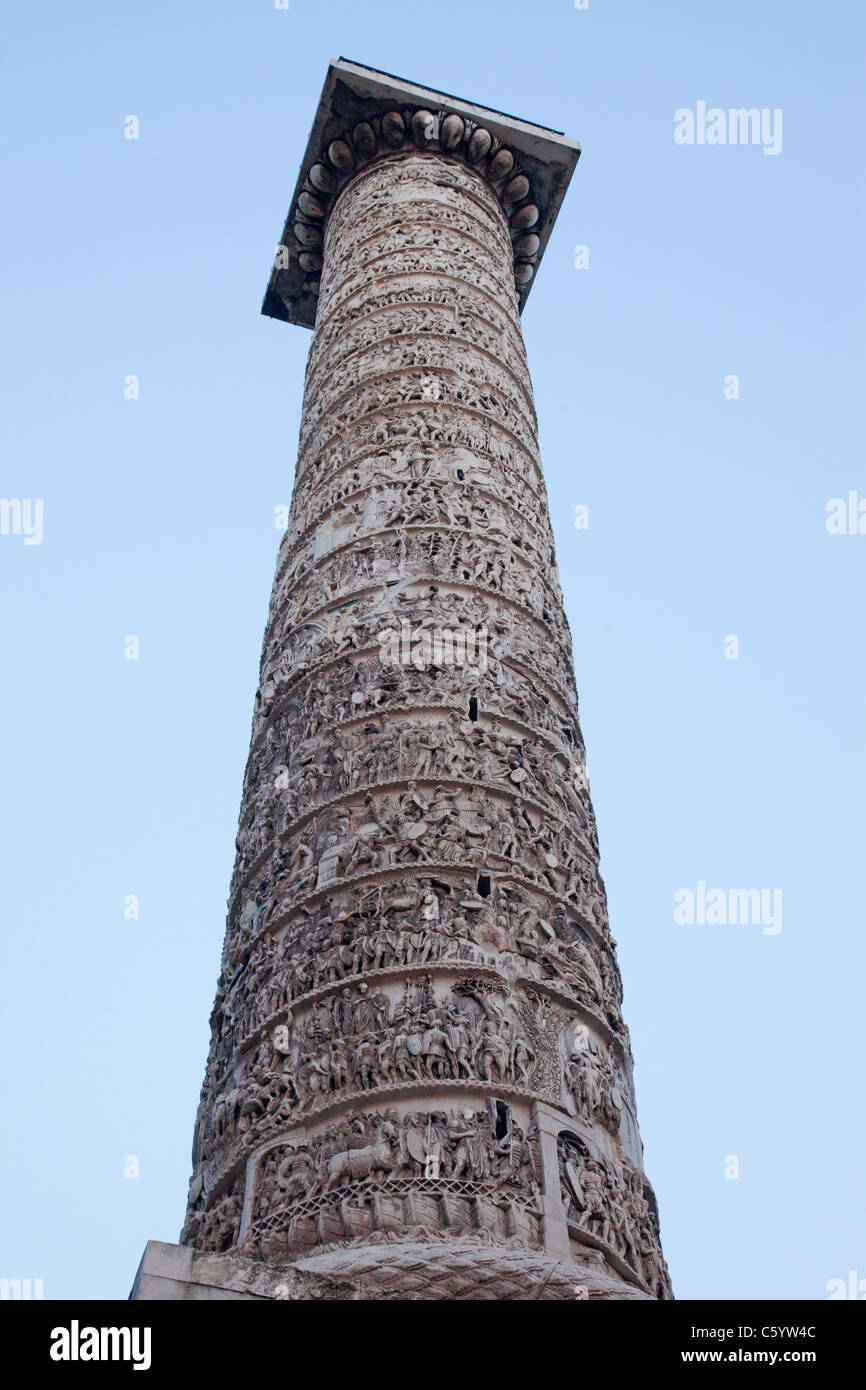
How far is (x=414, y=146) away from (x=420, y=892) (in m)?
6.25

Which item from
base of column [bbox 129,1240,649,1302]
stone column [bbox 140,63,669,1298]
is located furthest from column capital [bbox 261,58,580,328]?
base of column [bbox 129,1240,649,1302]

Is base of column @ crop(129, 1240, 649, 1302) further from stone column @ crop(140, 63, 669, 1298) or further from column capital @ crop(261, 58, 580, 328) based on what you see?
column capital @ crop(261, 58, 580, 328)

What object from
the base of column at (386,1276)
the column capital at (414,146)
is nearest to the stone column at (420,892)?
the base of column at (386,1276)

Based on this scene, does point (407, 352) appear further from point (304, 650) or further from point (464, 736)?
point (464, 736)

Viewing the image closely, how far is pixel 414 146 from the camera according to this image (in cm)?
938

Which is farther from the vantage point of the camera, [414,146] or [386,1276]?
[414,146]

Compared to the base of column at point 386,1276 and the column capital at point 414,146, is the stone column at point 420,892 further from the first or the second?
the column capital at point 414,146

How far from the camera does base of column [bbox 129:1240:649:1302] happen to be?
3.23 meters

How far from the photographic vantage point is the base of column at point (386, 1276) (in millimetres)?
3230

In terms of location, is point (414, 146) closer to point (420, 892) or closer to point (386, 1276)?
point (420, 892)

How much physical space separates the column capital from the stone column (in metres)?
2.07

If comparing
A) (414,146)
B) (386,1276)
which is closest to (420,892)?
(386,1276)

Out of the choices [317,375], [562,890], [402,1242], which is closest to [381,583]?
[562,890]

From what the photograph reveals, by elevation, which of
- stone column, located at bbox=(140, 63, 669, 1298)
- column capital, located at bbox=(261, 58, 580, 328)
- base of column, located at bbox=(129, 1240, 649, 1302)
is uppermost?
column capital, located at bbox=(261, 58, 580, 328)
